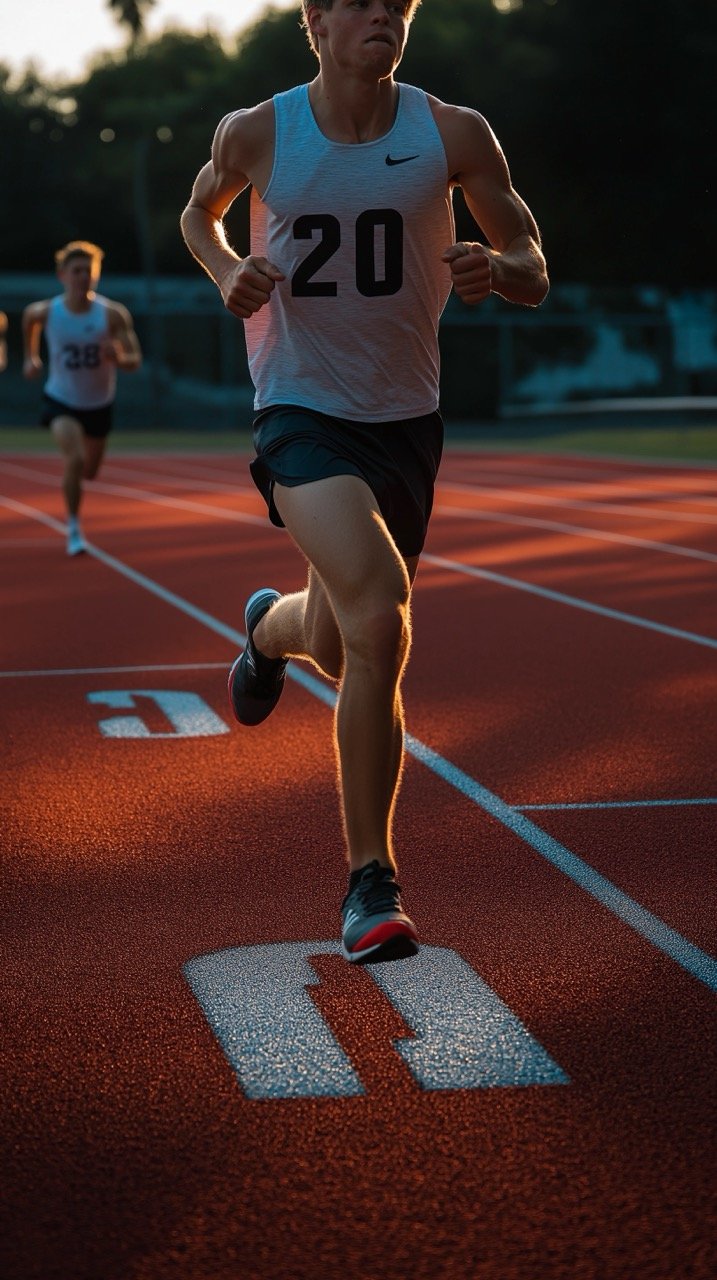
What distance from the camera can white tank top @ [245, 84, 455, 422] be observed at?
466cm

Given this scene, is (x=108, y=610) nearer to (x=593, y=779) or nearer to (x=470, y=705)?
(x=470, y=705)

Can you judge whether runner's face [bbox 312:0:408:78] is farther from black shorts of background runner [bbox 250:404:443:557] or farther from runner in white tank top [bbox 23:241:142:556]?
runner in white tank top [bbox 23:241:142:556]

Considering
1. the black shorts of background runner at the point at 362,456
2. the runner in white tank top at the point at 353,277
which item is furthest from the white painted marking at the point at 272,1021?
the black shorts of background runner at the point at 362,456

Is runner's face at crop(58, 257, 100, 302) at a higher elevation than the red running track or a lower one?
higher

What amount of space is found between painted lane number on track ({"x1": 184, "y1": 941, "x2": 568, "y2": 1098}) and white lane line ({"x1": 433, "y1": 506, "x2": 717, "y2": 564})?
982 cm

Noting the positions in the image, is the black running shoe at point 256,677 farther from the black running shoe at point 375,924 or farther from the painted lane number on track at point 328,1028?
the black running shoe at point 375,924

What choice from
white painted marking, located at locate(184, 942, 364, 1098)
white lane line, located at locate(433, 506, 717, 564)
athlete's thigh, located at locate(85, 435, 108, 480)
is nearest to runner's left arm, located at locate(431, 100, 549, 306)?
white painted marking, located at locate(184, 942, 364, 1098)

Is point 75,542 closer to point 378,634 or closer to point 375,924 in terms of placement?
point 378,634

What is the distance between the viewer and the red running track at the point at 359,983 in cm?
294

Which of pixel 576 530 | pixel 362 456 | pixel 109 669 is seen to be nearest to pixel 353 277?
pixel 362 456

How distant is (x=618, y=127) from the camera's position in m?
50.8

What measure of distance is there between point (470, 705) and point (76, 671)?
2.14 meters

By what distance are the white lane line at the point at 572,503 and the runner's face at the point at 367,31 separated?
1258 cm

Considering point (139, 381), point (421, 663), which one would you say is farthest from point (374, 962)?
point (139, 381)
